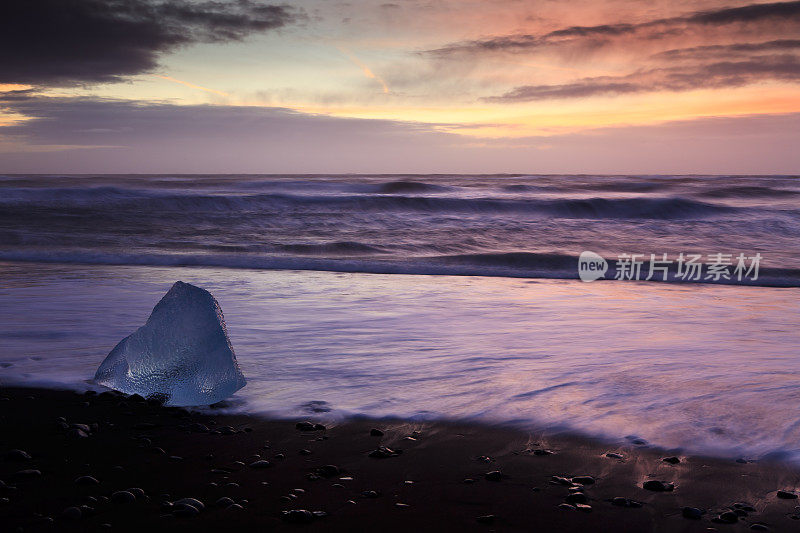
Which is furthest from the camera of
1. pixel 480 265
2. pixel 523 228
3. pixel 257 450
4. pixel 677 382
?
pixel 523 228

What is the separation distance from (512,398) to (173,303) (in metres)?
2.00

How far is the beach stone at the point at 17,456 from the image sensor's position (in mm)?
2635

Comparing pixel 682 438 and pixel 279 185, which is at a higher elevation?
pixel 279 185

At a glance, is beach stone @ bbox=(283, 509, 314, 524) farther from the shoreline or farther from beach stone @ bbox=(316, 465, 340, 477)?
beach stone @ bbox=(316, 465, 340, 477)

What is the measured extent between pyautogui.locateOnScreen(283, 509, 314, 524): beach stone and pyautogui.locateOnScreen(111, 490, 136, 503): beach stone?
0.58m

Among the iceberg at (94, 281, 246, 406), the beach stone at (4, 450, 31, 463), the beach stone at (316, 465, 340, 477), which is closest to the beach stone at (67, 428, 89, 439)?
the beach stone at (4, 450, 31, 463)

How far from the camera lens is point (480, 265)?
34.2 ft

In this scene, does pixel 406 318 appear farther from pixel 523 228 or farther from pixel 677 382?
pixel 523 228

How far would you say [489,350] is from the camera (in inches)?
184

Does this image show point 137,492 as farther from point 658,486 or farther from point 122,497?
point 658,486

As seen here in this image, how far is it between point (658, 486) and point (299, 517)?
1382 millimetres

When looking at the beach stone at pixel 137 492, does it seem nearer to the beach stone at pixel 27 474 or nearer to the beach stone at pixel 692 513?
the beach stone at pixel 27 474

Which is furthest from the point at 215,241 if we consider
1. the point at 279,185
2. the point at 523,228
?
the point at 279,185

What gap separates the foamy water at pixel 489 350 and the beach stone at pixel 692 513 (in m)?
0.69
